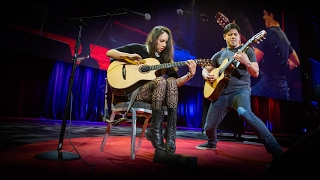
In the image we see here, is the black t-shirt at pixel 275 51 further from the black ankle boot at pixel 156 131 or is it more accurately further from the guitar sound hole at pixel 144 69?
the black ankle boot at pixel 156 131

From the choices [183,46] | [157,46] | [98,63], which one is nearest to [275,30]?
[183,46]

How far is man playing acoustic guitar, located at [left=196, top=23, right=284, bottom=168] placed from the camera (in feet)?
7.84

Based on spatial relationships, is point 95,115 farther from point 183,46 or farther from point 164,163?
point 164,163

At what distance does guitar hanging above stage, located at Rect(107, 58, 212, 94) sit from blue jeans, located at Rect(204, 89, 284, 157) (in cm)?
81

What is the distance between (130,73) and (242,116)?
1.29 metres

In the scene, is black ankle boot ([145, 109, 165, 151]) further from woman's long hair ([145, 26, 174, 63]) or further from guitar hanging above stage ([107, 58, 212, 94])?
woman's long hair ([145, 26, 174, 63])

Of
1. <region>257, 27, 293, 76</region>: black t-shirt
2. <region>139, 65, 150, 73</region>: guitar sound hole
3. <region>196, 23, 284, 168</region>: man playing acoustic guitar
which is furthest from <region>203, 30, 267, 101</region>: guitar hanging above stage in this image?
<region>257, 27, 293, 76</region>: black t-shirt

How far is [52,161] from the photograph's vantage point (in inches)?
67.0

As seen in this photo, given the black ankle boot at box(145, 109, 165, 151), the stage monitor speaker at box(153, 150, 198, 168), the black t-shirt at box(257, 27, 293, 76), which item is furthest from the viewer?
the black t-shirt at box(257, 27, 293, 76)

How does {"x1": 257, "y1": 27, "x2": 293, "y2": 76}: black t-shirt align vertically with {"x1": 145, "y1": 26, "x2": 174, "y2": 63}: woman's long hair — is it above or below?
above

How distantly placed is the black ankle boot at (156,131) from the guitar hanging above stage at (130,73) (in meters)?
0.35

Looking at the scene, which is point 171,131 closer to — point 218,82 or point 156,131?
point 156,131

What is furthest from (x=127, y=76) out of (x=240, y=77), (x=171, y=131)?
(x=240, y=77)

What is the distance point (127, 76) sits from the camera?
216 centimetres
